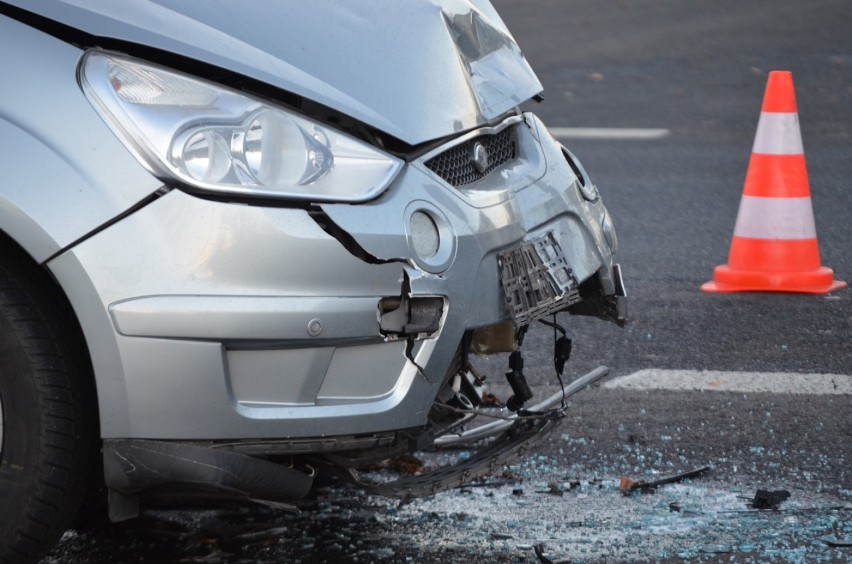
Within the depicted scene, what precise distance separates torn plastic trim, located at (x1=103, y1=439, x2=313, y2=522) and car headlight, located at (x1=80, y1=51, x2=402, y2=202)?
20.1 inches

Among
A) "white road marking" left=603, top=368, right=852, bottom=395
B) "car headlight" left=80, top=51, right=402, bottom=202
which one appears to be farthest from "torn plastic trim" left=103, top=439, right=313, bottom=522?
"white road marking" left=603, top=368, right=852, bottom=395

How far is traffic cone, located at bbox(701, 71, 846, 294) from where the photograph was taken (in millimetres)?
5789

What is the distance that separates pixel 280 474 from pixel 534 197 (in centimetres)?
83

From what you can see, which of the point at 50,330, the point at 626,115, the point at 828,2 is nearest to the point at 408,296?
the point at 50,330

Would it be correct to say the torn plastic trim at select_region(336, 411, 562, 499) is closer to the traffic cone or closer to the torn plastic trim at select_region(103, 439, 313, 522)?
the torn plastic trim at select_region(103, 439, 313, 522)

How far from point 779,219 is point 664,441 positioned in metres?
2.05

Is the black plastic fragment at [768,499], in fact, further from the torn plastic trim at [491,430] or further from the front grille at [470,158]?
the front grille at [470,158]

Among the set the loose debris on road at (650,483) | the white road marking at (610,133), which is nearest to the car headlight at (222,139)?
the loose debris on road at (650,483)

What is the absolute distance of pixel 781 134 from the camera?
586 centimetres

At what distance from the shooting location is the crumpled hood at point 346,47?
2648mm

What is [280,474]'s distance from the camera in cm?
279

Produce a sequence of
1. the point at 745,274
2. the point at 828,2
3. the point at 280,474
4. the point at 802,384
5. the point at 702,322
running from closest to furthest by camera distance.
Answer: the point at 280,474
the point at 802,384
the point at 702,322
the point at 745,274
the point at 828,2

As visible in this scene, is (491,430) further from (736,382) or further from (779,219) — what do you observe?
(779,219)

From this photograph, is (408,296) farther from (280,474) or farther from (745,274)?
(745,274)
